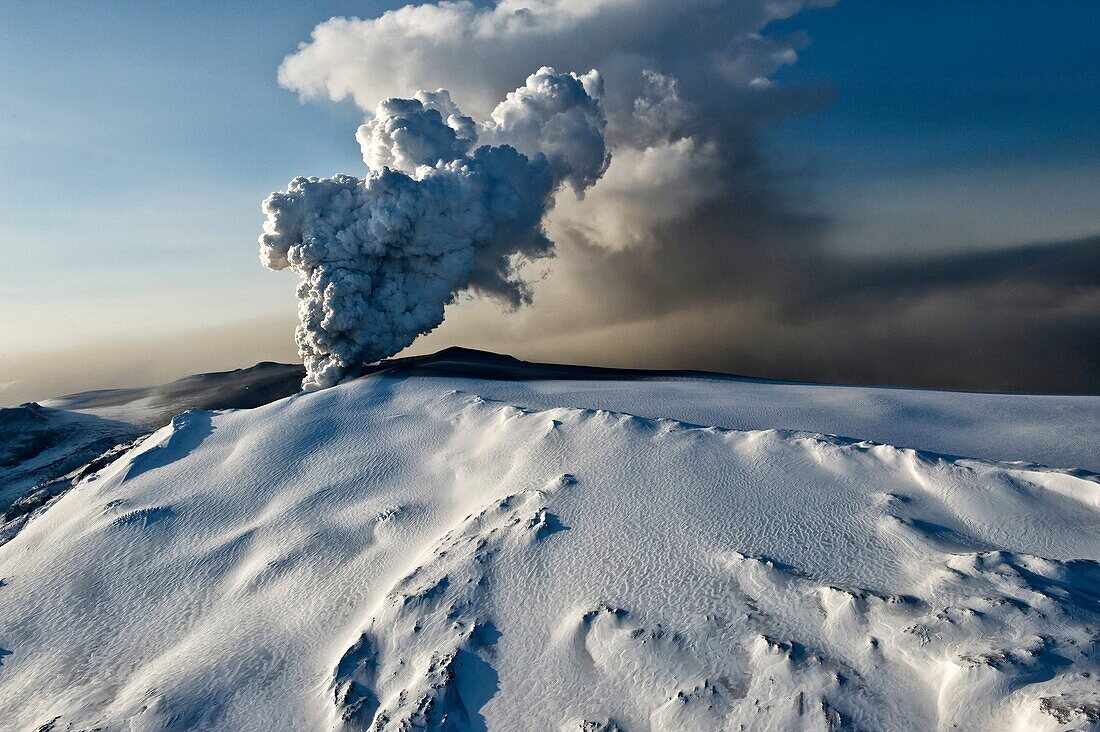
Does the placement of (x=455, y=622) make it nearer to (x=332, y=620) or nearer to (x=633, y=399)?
(x=332, y=620)

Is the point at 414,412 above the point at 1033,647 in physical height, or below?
above

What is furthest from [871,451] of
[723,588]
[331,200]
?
[331,200]

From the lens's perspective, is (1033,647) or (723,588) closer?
(1033,647)

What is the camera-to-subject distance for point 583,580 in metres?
35.0

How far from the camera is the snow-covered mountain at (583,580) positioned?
2739 centimetres

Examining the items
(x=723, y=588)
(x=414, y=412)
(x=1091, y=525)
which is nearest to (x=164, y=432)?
(x=414, y=412)

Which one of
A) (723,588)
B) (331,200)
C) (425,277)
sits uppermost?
(331,200)

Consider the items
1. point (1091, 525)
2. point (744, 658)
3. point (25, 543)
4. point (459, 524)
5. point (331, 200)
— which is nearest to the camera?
point (744, 658)

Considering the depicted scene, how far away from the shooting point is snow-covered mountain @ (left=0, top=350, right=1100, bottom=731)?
89.9 ft

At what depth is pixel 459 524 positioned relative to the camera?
4200 centimetres

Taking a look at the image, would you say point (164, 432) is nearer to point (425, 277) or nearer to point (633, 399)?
point (425, 277)

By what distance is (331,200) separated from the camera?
299 feet

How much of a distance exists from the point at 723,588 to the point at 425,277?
7227 centimetres

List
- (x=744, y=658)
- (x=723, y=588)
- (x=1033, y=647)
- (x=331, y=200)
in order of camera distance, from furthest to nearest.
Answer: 1. (x=331, y=200)
2. (x=723, y=588)
3. (x=744, y=658)
4. (x=1033, y=647)
